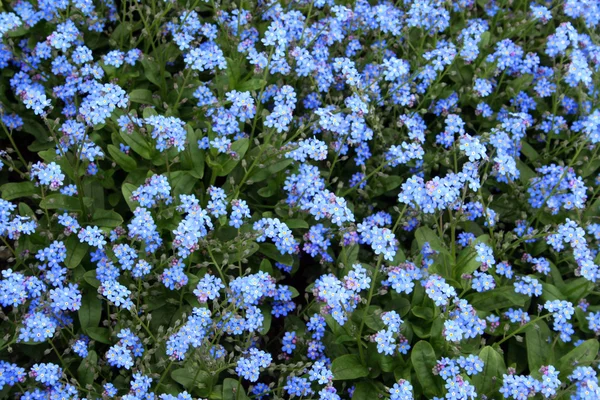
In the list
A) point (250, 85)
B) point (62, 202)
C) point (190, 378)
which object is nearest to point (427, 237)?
point (250, 85)

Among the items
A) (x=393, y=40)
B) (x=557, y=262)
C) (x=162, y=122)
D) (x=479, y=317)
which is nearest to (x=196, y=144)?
(x=162, y=122)

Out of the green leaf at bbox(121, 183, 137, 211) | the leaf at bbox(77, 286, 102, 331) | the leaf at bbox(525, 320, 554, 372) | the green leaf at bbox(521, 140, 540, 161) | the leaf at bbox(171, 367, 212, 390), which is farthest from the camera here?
the green leaf at bbox(521, 140, 540, 161)

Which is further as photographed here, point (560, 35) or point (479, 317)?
point (560, 35)

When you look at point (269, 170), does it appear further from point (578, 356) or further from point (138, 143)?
point (578, 356)

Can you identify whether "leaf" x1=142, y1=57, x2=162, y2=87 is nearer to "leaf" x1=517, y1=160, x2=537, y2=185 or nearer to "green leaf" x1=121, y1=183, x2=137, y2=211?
"green leaf" x1=121, y1=183, x2=137, y2=211

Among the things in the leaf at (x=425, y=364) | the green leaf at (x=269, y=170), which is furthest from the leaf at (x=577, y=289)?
the green leaf at (x=269, y=170)

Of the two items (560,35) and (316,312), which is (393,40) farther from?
(316,312)

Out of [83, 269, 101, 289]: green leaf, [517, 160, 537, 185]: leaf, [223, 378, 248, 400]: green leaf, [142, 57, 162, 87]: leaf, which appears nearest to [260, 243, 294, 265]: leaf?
[223, 378, 248, 400]: green leaf
